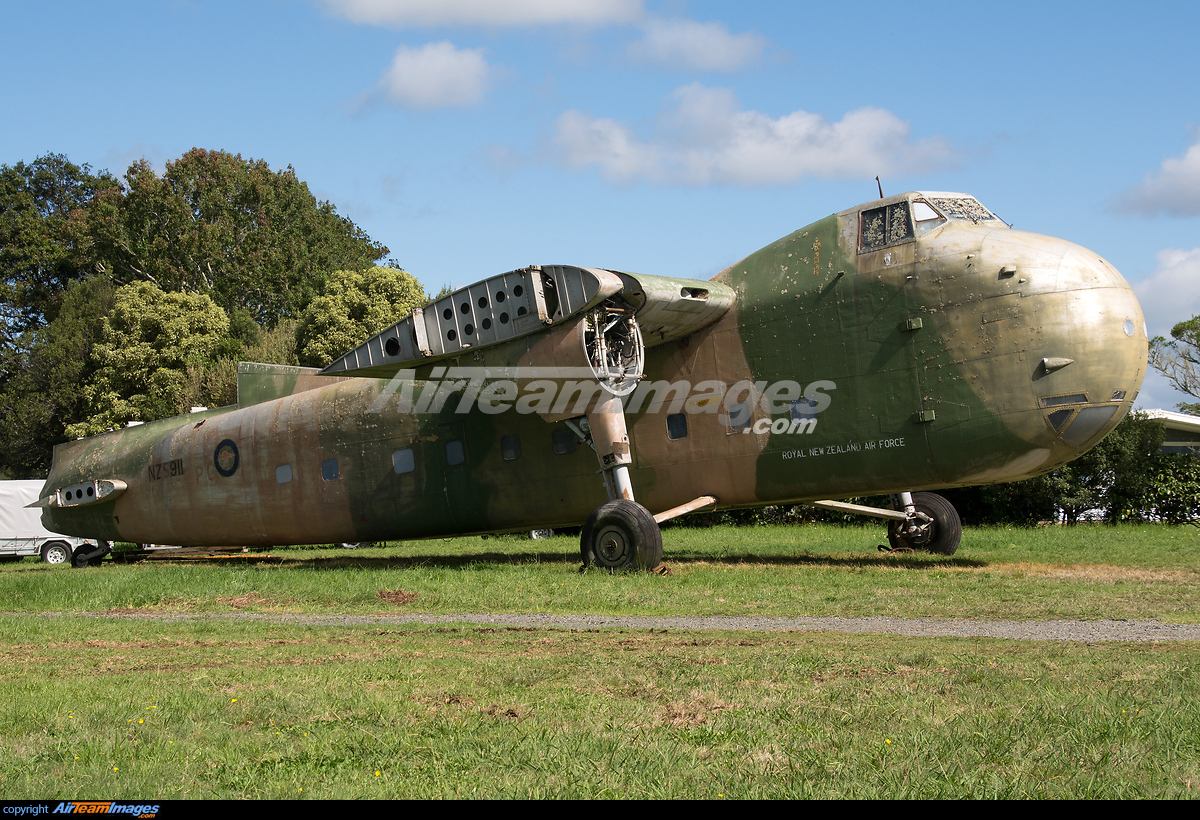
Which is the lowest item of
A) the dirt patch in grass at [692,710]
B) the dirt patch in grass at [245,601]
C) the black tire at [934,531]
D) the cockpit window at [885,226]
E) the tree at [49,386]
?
the black tire at [934,531]

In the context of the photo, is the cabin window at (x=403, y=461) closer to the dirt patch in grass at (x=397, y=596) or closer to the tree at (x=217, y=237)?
the dirt patch in grass at (x=397, y=596)

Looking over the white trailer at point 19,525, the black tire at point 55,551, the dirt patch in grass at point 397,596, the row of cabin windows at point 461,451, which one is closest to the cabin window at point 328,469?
the row of cabin windows at point 461,451

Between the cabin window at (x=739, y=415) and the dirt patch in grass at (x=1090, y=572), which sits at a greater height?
the cabin window at (x=739, y=415)

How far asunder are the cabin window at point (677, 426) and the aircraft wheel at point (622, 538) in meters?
2.09

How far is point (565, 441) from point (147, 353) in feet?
127

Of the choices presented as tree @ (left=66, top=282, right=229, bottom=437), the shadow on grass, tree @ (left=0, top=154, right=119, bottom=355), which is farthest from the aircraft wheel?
tree @ (left=0, top=154, right=119, bottom=355)

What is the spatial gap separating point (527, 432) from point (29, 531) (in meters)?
27.6

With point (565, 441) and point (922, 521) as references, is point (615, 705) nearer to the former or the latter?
point (565, 441)

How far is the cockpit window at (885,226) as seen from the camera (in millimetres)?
15820

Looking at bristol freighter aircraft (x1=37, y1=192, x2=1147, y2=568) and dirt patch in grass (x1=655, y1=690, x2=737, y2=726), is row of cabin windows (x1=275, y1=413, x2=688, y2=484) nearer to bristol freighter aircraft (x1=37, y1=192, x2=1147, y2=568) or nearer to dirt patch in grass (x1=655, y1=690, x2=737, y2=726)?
bristol freighter aircraft (x1=37, y1=192, x2=1147, y2=568)

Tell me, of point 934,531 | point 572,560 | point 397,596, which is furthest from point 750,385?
point 397,596

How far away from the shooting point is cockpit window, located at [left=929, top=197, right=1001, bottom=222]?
52.2 feet

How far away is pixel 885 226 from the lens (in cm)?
1598

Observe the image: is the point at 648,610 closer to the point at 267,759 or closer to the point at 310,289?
the point at 267,759
